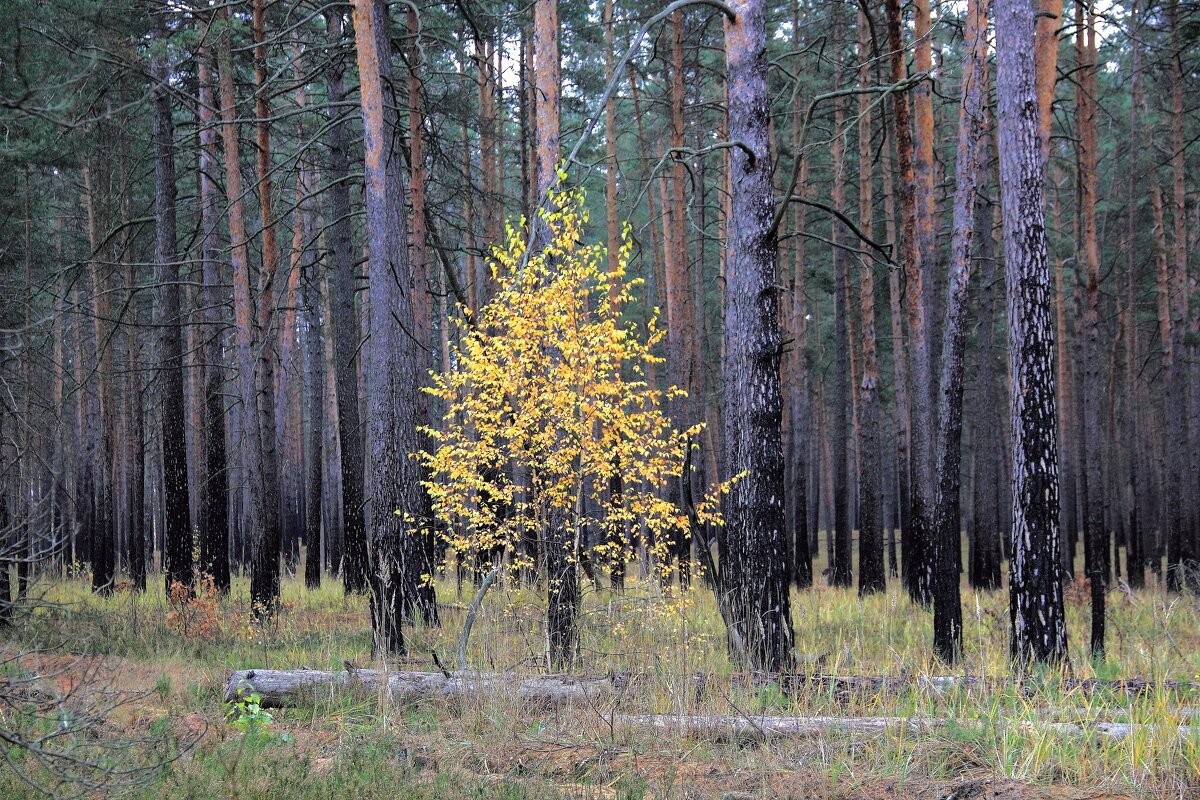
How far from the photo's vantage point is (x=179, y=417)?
13766 mm

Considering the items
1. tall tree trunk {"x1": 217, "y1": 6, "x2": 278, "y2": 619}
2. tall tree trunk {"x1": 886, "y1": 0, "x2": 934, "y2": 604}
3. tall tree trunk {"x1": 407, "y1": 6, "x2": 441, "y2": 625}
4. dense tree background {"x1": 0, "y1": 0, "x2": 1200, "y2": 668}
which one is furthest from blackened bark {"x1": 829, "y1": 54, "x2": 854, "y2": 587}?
tall tree trunk {"x1": 217, "y1": 6, "x2": 278, "y2": 619}

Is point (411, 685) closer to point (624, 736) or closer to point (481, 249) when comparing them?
point (624, 736)

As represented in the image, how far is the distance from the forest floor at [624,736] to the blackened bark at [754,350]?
760mm

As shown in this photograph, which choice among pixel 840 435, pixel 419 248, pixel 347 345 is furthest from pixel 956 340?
pixel 840 435

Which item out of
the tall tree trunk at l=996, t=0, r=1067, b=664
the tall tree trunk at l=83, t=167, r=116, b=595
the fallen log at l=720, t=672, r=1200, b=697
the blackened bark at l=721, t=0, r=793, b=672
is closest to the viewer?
the fallen log at l=720, t=672, r=1200, b=697

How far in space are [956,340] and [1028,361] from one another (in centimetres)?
185

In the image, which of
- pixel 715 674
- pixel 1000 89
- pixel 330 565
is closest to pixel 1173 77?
pixel 1000 89

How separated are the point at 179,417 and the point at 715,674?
1028cm

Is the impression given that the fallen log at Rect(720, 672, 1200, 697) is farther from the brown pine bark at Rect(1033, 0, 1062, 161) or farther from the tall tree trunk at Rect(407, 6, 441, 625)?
the brown pine bark at Rect(1033, 0, 1062, 161)

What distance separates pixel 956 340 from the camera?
9305 mm

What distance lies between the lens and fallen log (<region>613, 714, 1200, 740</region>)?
5.31 m

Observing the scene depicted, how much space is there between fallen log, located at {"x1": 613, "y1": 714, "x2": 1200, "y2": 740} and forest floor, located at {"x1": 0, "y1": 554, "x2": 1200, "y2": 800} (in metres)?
0.05

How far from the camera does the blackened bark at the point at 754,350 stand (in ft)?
24.8

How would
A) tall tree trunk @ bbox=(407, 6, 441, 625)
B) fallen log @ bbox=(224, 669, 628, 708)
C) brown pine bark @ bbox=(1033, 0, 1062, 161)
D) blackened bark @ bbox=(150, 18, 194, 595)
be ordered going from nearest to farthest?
fallen log @ bbox=(224, 669, 628, 708)
brown pine bark @ bbox=(1033, 0, 1062, 161)
tall tree trunk @ bbox=(407, 6, 441, 625)
blackened bark @ bbox=(150, 18, 194, 595)
